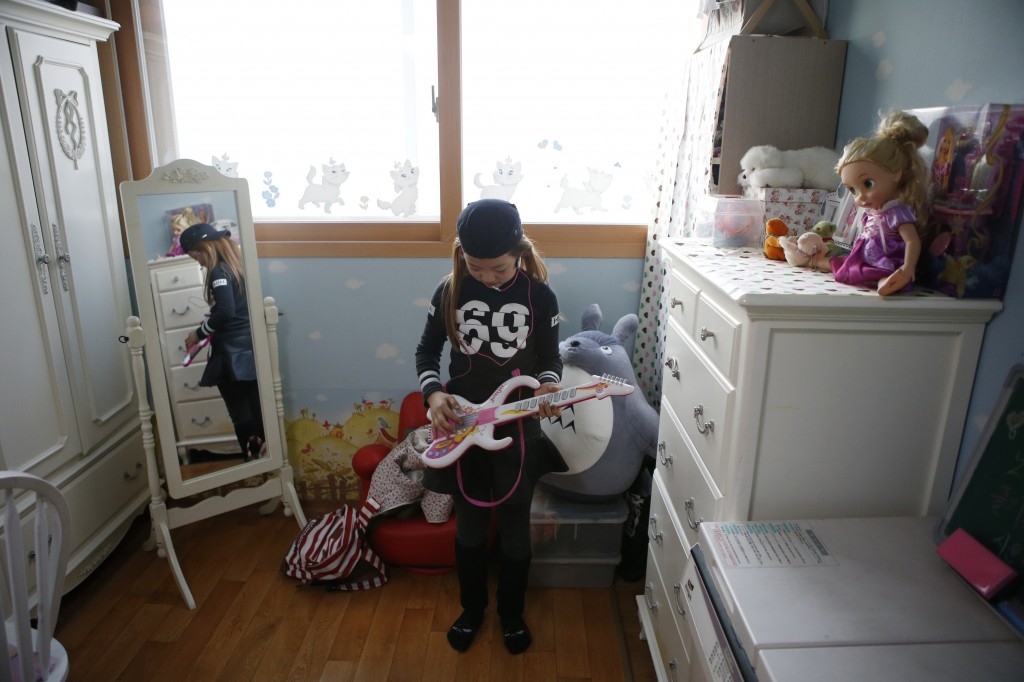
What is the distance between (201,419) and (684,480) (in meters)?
1.48

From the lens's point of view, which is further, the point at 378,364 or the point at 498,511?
the point at 378,364

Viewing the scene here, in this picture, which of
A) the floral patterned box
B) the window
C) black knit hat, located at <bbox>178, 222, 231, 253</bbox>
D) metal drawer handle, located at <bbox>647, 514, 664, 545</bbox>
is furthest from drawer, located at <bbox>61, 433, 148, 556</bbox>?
the floral patterned box

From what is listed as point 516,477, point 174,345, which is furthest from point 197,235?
point 516,477

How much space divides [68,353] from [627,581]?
1.81 metres

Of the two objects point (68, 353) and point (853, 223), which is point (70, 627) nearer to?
point (68, 353)

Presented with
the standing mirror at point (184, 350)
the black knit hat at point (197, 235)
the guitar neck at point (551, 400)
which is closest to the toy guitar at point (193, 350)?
the standing mirror at point (184, 350)

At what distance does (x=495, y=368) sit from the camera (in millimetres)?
1711

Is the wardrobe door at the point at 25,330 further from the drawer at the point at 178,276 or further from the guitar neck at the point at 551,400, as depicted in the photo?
the guitar neck at the point at 551,400

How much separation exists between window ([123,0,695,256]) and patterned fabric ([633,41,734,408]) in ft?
0.45

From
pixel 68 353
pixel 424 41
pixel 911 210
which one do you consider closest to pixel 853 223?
pixel 911 210

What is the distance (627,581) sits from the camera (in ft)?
7.04

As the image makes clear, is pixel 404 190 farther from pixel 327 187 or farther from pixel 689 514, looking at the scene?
pixel 689 514

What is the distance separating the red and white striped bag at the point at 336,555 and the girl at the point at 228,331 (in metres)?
0.37

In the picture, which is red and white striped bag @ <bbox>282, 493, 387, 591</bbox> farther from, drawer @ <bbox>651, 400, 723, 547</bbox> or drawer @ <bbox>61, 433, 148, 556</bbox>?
drawer @ <bbox>651, 400, 723, 547</bbox>
